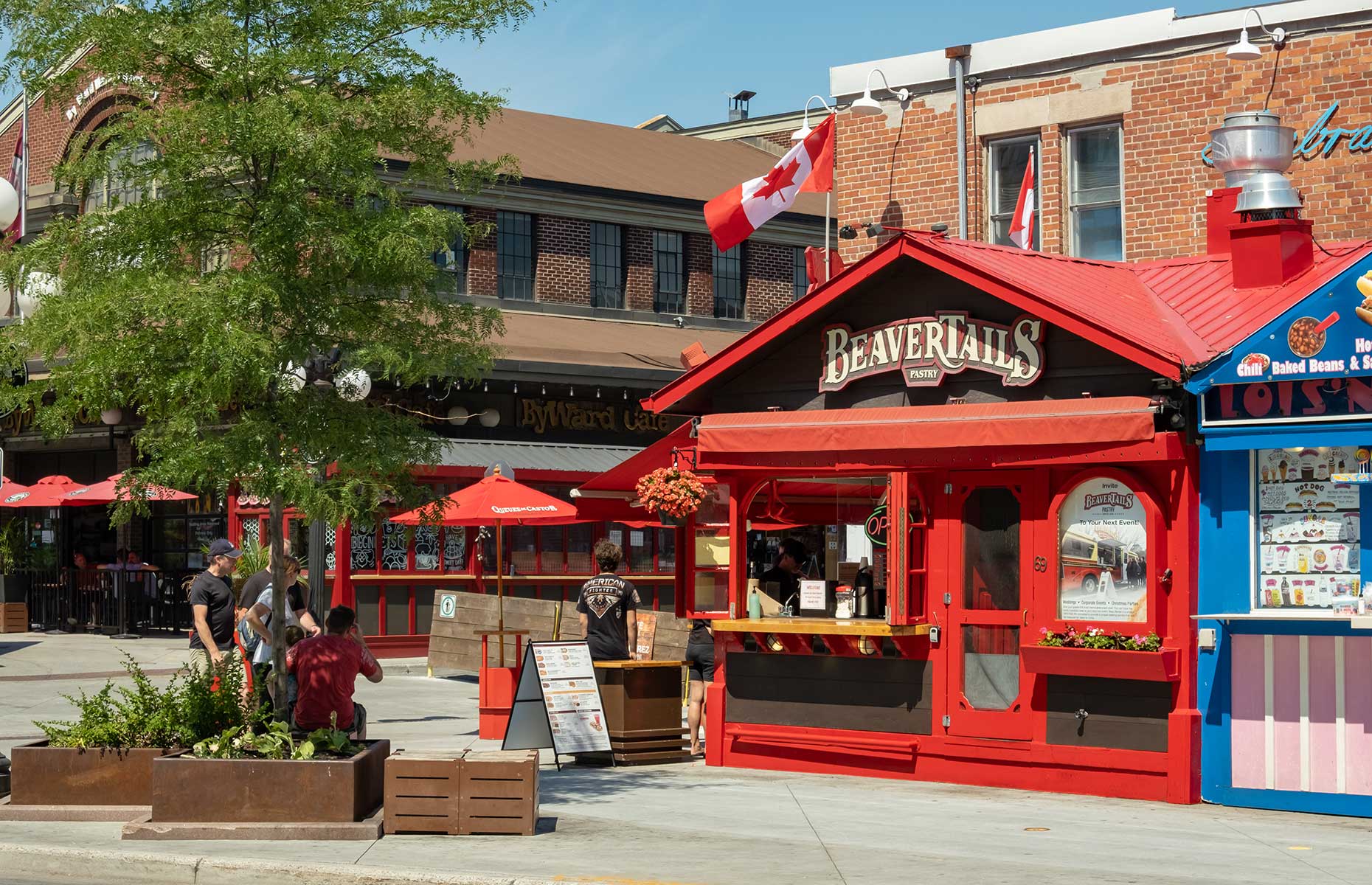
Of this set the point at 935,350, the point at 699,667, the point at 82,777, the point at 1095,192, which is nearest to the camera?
the point at 82,777

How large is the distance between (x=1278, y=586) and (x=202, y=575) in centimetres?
950

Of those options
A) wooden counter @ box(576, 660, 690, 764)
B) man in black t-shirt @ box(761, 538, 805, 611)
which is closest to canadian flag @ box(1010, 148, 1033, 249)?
man in black t-shirt @ box(761, 538, 805, 611)

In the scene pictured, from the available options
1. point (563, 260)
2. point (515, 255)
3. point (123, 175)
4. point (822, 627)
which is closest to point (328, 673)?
point (123, 175)

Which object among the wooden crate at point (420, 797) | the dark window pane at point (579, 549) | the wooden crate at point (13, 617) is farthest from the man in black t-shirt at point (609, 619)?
the wooden crate at point (13, 617)

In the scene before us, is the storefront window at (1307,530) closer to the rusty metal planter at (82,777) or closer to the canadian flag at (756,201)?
the canadian flag at (756,201)

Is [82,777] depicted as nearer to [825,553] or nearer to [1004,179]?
[825,553]

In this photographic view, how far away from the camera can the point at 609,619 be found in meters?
15.4

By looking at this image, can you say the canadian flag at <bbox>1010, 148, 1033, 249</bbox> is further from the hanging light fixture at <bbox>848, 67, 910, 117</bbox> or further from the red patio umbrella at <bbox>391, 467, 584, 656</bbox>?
the red patio umbrella at <bbox>391, 467, 584, 656</bbox>

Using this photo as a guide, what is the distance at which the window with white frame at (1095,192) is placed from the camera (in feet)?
60.1

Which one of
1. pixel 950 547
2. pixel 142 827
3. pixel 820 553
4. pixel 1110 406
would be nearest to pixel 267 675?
pixel 142 827

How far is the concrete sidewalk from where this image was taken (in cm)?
966

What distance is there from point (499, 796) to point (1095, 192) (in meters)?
10.7

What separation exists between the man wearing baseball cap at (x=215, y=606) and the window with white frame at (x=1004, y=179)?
9.09 metres

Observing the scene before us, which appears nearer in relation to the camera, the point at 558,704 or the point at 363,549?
the point at 558,704
